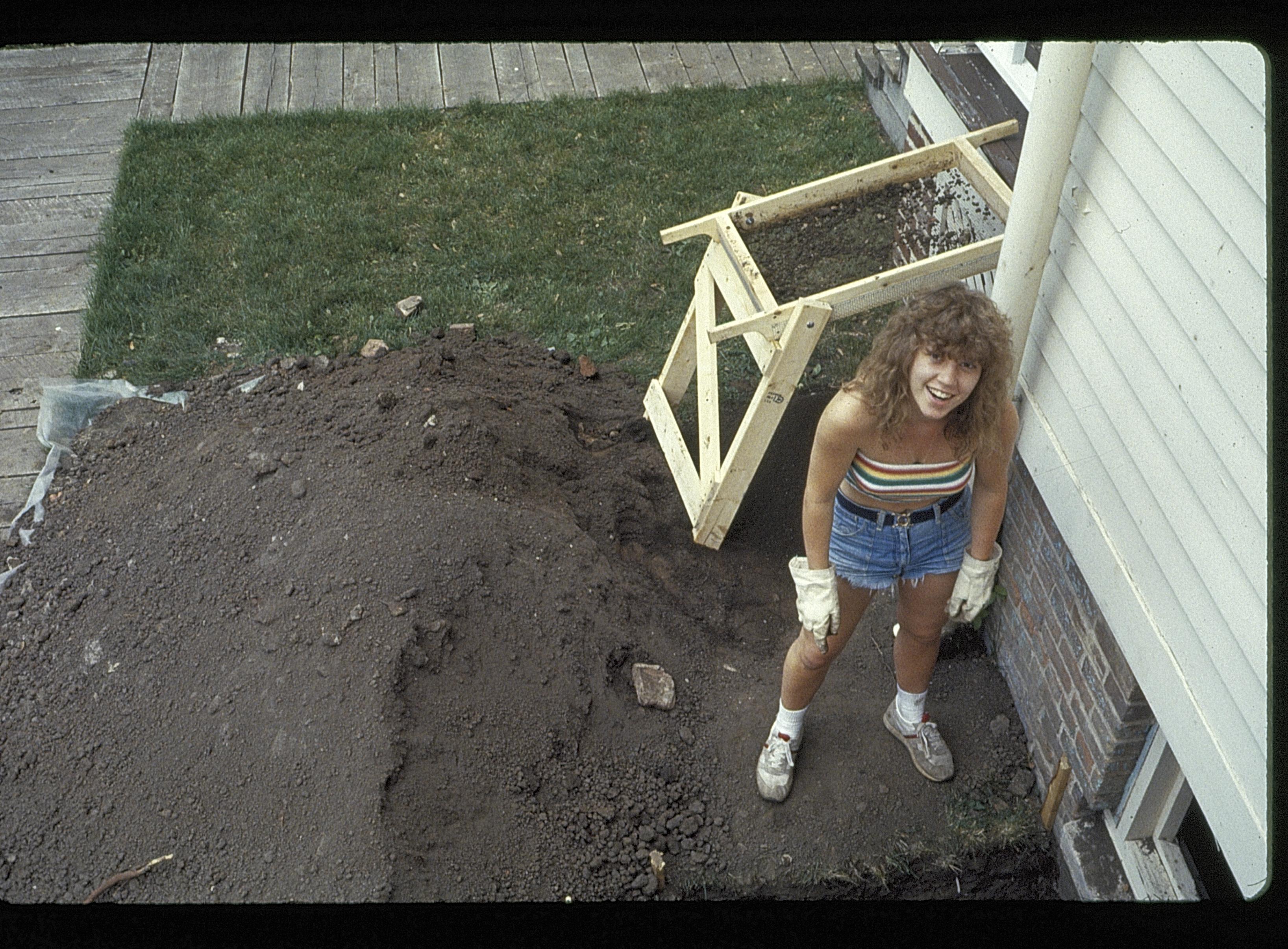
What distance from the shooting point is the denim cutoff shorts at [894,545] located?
2926 millimetres

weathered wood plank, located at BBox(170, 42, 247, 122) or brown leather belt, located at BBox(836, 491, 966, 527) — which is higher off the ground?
brown leather belt, located at BBox(836, 491, 966, 527)

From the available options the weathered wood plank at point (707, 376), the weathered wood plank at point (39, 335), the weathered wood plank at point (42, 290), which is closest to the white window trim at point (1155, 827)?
the weathered wood plank at point (707, 376)

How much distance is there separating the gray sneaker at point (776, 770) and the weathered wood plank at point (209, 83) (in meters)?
6.19

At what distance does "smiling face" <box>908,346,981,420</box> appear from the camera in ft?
8.09

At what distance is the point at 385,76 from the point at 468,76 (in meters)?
0.61

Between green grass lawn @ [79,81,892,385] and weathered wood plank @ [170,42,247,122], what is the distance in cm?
28

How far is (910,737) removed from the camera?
11.6 ft

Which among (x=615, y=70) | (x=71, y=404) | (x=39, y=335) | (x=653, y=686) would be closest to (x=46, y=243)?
(x=39, y=335)

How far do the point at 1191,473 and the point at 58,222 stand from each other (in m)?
6.50

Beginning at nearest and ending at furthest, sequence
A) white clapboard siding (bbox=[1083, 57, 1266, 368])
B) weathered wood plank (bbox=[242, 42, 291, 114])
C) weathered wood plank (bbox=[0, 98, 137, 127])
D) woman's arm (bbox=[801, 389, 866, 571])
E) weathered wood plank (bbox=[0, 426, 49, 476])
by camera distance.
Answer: white clapboard siding (bbox=[1083, 57, 1266, 368])
woman's arm (bbox=[801, 389, 866, 571])
weathered wood plank (bbox=[0, 426, 49, 476])
weathered wood plank (bbox=[0, 98, 137, 127])
weathered wood plank (bbox=[242, 42, 291, 114])

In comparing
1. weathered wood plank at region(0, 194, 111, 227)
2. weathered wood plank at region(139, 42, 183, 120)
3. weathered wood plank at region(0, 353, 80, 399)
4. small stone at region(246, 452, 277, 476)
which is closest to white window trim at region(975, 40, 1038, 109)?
small stone at region(246, 452, 277, 476)

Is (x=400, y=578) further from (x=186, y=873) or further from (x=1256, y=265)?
(x=1256, y=265)

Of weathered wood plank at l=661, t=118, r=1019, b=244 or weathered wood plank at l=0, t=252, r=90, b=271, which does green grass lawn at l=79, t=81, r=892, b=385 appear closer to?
weathered wood plank at l=0, t=252, r=90, b=271

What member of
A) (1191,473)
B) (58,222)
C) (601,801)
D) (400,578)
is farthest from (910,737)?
(58,222)
